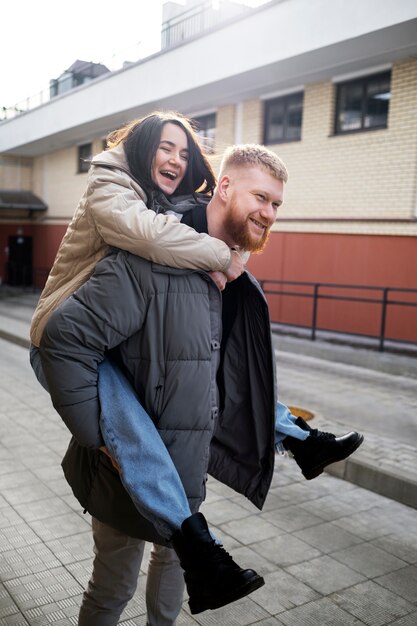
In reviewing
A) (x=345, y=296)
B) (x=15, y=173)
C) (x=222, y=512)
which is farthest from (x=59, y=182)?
(x=222, y=512)

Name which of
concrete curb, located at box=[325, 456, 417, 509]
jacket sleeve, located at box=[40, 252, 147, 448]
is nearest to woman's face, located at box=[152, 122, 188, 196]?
jacket sleeve, located at box=[40, 252, 147, 448]

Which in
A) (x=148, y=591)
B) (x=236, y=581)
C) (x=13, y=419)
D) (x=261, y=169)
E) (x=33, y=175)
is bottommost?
(x=13, y=419)

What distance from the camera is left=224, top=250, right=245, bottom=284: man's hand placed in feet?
6.96

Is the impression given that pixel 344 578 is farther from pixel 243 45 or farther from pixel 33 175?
pixel 33 175

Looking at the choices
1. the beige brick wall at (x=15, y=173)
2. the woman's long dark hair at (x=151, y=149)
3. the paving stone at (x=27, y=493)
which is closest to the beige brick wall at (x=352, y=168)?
the paving stone at (x=27, y=493)

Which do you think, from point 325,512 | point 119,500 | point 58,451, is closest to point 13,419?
point 58,451

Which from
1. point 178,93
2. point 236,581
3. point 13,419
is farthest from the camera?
point 178,93

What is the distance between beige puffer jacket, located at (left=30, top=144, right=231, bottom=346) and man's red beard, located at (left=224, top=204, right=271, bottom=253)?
0.35 ft

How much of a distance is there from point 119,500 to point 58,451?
363 cm

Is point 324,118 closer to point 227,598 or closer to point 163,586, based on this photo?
point 163,586

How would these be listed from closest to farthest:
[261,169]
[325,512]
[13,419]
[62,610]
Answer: [261,169], [62,610], [325,512], [13,419]

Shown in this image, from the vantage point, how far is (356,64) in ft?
39.6

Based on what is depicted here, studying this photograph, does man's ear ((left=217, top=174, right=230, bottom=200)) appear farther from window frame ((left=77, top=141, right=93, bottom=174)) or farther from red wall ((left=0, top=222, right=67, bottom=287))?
red wall ((left=0, top=222, right=67, bottom=287))

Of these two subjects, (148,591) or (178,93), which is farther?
(178,93)
